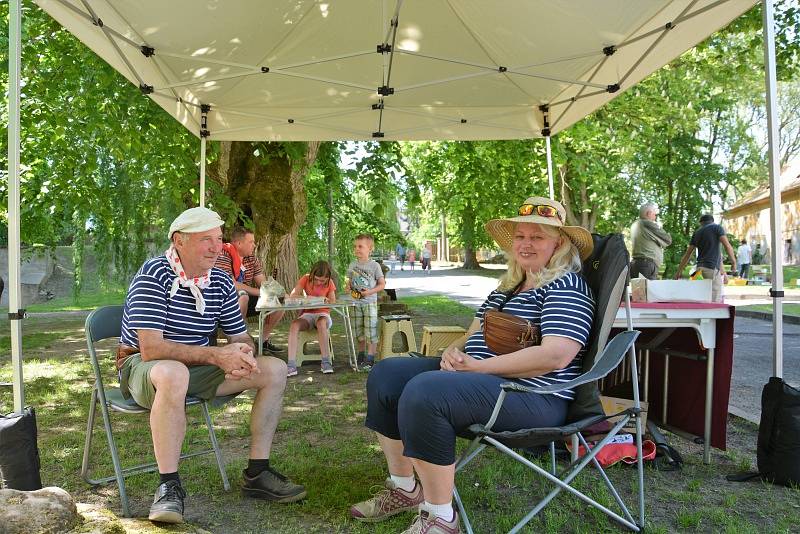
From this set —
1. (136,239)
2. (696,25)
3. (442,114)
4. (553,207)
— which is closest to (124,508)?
(553,207)

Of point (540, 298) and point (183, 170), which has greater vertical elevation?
point (183, 170)

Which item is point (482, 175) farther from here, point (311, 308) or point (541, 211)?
point (541, 211)

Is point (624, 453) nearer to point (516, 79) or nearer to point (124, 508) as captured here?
point (124, 508)

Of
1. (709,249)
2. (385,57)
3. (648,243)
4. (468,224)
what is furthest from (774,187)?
(468,224)

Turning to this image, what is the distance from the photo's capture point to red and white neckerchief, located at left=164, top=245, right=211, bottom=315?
10.3 feet

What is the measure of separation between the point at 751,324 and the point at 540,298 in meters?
9.54

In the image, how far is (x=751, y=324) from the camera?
11.0m

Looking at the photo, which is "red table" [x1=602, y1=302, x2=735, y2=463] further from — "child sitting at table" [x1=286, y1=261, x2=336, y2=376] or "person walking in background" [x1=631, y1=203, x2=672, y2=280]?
"person walking in background" [x1=631, y1=203, x2=672, y2=280]

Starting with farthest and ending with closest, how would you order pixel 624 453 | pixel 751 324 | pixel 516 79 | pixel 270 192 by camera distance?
pixel 751 324 → pixel 270 192 → pixel 516 79 → pixel 624 453

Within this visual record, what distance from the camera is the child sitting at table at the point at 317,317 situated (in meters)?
6.97

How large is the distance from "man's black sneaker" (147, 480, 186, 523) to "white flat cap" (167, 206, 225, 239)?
3.59 feet

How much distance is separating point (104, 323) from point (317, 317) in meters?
3.82

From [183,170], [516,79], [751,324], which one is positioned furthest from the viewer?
[751,324]

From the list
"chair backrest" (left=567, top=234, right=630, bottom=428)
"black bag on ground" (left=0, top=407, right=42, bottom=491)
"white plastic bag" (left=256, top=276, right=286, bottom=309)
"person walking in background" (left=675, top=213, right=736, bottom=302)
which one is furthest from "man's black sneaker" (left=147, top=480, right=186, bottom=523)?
"person walking in background" (left=675, top=213, right=736, bottom=302)
